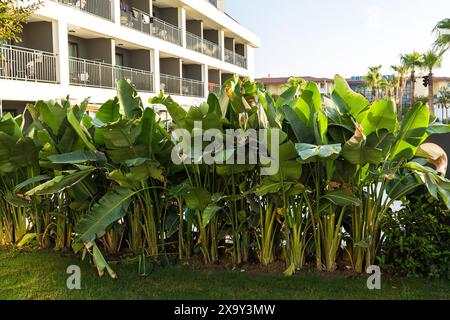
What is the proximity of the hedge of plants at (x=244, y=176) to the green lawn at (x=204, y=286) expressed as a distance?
28cm

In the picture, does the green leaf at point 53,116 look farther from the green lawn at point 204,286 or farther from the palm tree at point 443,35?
the palm tree at point 443,35

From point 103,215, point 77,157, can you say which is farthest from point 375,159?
point 77,157

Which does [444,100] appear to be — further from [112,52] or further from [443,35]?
[112,52]

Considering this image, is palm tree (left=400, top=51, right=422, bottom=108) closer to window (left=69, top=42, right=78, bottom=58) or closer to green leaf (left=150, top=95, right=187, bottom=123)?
window (left=69, top=42, right=78, bottom=58)

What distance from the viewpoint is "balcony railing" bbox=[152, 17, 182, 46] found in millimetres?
27703

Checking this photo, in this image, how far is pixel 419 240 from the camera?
5031 mm

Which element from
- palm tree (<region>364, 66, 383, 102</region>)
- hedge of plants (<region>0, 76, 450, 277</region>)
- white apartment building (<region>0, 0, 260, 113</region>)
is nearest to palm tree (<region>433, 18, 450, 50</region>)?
white apartment building (<region>0, 0, 260, 113</region>)

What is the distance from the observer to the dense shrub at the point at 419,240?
16.5ft

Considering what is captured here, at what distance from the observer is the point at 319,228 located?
5.24m

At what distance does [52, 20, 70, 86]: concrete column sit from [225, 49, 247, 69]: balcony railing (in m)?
21.7
